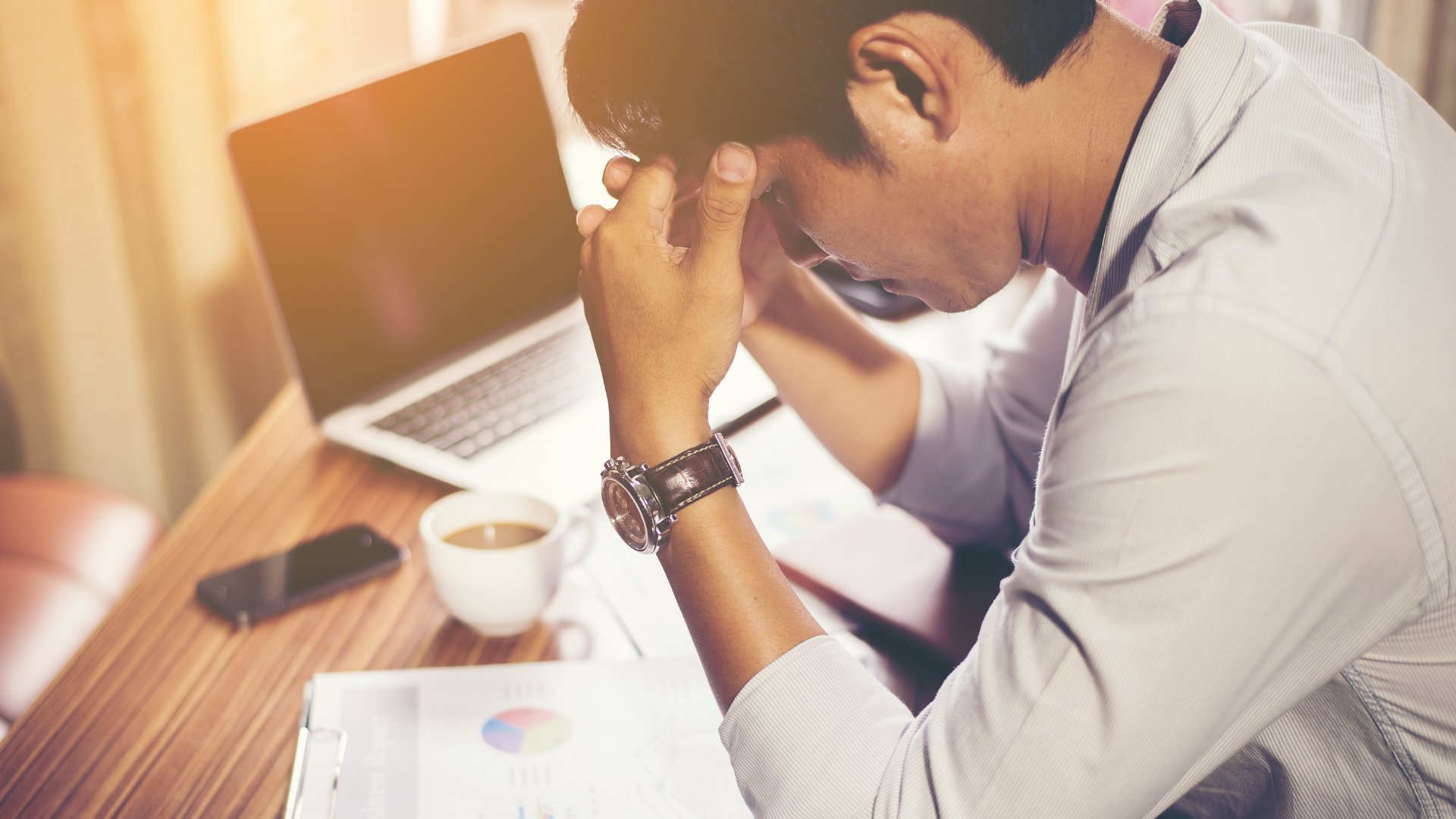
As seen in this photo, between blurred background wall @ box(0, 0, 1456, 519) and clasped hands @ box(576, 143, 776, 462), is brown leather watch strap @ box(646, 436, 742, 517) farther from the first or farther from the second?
blurred background wall @ box(0, 0, 1456, 519)

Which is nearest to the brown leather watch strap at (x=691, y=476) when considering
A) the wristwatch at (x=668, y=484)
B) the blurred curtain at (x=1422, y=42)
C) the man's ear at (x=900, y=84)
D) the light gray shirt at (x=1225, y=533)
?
the wristwatch at (x=668, y=484)

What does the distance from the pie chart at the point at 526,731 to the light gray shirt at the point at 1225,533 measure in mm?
139

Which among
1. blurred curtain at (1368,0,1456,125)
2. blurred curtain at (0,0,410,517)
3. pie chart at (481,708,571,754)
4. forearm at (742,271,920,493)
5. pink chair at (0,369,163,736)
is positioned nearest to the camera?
pie chart at (481,708,571,754)

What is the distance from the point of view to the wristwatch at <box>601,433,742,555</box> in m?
0.70

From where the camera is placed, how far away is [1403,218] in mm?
604

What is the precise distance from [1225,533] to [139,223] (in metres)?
1.73

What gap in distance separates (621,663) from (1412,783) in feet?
1.61

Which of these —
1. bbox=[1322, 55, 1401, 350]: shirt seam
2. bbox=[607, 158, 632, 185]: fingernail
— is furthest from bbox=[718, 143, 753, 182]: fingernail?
bbox=[1322, 55, 1401, 350]: shirt seam

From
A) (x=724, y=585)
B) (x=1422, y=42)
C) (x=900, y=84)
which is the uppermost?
(x=900, y=84)

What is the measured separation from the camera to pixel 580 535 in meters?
0.96

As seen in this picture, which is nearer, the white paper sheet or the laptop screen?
the white paper sheet

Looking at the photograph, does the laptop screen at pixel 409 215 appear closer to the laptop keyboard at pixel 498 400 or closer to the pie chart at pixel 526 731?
the laptop keyboard at pixel 498 400

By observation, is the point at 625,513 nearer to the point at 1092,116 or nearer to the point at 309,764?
the point at 309,764

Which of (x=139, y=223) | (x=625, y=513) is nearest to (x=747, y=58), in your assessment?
(x=625, y=513)
